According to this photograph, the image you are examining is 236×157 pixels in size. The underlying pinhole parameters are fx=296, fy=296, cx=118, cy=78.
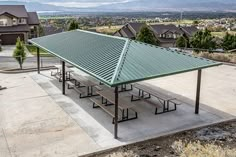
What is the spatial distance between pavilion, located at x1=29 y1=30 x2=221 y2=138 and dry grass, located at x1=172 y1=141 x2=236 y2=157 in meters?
2.08

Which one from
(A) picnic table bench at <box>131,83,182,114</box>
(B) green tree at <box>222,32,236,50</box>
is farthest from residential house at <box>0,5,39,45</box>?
(A) picnic table bench at <box>131,83,182,114</box>

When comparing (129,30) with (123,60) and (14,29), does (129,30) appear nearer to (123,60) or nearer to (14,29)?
(14,29)

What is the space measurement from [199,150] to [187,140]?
110cm

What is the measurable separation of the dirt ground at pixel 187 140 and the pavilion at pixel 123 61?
1.01 meters

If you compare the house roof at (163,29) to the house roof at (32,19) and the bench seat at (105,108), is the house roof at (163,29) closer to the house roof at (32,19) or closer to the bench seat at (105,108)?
the house roof at (32,19)

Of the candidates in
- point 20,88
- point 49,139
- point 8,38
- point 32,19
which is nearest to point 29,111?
point 49,139

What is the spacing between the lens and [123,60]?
10070mm

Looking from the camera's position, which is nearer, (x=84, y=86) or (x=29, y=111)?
(x=29, y=111)

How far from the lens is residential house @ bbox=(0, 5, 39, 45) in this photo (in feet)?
133

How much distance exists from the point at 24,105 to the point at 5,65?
1393 centimetres

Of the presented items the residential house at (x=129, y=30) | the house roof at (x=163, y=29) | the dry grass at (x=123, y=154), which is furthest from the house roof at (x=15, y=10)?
the dry grass at (x=123, y=154)

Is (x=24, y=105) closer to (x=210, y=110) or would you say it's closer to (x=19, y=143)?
(x=19, y=143)

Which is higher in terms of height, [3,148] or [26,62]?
[26,62]

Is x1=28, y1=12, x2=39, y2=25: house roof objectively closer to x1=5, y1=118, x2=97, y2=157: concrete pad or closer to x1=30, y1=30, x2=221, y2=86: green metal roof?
x1=30, y1=30, x2=221, y2=86: green metal roof
